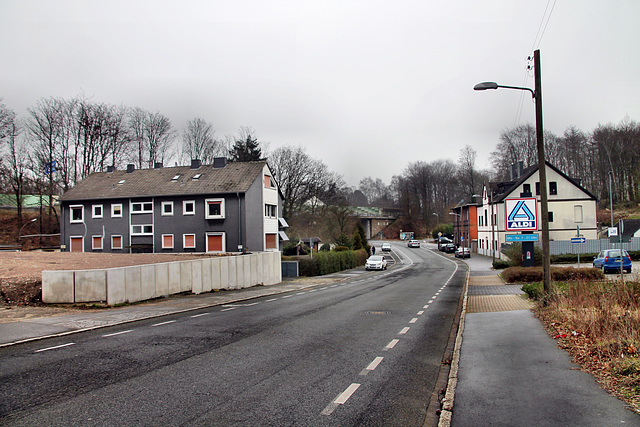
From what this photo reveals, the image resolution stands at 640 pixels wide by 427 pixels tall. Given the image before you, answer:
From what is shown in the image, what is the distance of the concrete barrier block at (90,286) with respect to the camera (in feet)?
49.7

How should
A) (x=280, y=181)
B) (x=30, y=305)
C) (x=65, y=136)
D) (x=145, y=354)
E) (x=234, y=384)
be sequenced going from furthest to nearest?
(x=280, y=181), (x=65, y=136), (x=30, y=305), (x=145, y=354), (x=234, y=384)

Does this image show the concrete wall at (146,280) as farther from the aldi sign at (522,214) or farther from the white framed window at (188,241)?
the white framed window at (188,241)

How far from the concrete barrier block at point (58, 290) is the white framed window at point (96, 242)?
99.7 feet

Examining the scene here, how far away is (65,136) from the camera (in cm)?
4909

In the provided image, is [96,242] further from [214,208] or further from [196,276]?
[196,276]

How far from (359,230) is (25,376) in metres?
61.0

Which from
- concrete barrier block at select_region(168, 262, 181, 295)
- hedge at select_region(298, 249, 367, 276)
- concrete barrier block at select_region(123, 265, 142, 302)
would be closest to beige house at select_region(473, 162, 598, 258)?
hedge at select_region(298, 249, 367, 276)

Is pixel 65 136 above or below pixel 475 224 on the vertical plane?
above

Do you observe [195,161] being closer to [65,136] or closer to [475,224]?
[65,136]

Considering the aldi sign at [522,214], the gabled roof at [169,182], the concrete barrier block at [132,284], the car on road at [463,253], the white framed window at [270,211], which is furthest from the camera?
the car on road at [463,253]

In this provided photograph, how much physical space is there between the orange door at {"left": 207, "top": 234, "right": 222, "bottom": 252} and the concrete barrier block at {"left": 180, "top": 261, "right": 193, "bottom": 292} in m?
20.1

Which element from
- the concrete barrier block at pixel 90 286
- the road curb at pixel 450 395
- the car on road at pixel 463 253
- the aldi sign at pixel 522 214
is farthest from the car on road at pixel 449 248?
the road curb at pixel 450 395

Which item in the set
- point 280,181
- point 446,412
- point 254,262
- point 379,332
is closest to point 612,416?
point 446,412

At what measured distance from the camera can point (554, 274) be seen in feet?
80.8
